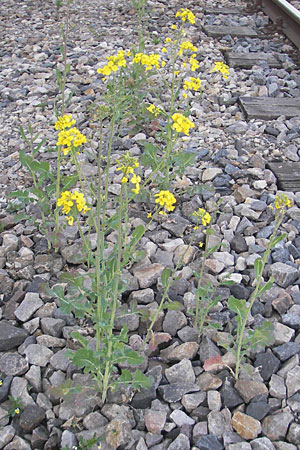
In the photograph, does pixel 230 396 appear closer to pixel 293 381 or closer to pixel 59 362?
pixel 293 381

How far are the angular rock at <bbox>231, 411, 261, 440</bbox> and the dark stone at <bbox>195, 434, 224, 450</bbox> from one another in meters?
0.10

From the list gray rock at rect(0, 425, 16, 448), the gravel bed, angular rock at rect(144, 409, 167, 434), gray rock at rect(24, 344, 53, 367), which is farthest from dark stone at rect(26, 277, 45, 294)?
angular rock at rect(144, 409, 167, 434)

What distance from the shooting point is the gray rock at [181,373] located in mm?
2357

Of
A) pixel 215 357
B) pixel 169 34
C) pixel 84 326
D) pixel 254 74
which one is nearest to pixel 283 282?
pixel 215 357

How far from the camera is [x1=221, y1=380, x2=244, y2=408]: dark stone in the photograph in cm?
226

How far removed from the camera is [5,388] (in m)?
2.28

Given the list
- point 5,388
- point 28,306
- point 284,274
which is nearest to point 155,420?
point 5,388

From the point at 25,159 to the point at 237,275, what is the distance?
4.36 feet

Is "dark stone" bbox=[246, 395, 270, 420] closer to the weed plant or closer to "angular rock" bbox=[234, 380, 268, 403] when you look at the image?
"angular rock" bbox=[234, 380, 268, 403]

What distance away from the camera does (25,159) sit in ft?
9.79

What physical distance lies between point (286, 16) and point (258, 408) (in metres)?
5.10

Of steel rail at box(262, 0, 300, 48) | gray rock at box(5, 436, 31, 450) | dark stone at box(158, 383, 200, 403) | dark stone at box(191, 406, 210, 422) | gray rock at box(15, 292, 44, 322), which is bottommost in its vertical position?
dark stone at box(191, 406, 210, 422)

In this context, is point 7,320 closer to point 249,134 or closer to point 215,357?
point 215,357

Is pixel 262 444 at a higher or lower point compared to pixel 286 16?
lower
